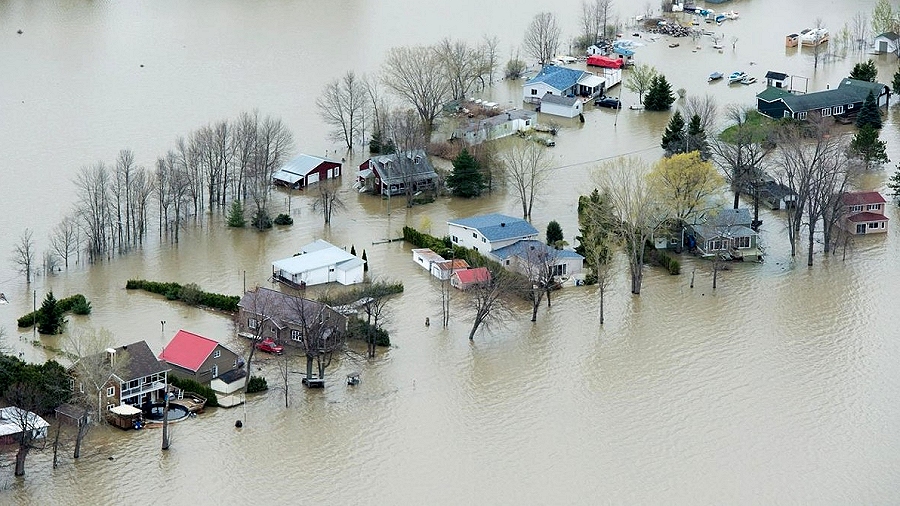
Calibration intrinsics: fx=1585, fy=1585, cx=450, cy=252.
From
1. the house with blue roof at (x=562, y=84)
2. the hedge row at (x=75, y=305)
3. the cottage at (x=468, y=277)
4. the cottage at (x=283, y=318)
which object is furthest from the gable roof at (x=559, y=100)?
the hedge row at (x=75, y=305)

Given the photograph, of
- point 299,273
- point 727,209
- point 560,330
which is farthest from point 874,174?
point 299,273

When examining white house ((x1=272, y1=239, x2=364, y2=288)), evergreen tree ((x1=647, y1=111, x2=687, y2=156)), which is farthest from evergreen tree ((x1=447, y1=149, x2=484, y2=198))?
evergreen tree ((x1=647, y1=111, x2=687, y2=156))

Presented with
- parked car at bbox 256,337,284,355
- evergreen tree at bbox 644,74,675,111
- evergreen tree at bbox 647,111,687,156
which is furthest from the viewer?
evergreen tree at bbox 644,74,675,111

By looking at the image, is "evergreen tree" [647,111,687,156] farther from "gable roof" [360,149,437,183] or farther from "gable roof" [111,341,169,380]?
"gable roof" [111,341,169,380]

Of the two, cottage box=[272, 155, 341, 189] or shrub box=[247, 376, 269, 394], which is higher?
cottage box=[272, 155, 341, 189]

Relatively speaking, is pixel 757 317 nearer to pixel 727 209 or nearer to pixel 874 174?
pixel 727 209

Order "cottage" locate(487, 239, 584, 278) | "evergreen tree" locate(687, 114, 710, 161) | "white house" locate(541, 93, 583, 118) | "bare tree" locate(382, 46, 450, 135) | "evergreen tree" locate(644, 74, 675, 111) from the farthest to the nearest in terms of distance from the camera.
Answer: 1. "evergreen tree" locate(644, 74, 675, 111)
2. "white house" locate(541, 93, 583, 118)
3. "bare tree" locate(382, 46, 450, 135)
4. "evergreen tree" locate(687, 114, 710, 161)
5. "cottage" locate(487, 239, 584, 278)

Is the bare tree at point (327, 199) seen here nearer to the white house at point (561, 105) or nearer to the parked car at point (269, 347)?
the parked car at point (269, 347)
